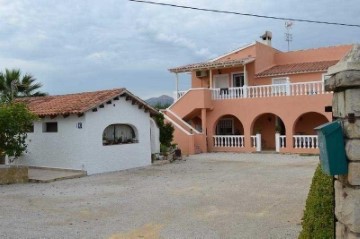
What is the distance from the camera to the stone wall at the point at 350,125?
132 inches

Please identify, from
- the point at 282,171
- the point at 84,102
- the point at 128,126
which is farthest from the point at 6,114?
the point at 282,171

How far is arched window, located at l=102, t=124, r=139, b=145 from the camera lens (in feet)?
58.1

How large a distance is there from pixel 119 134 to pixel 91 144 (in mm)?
2170

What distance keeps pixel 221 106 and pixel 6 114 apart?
13379 millimetres

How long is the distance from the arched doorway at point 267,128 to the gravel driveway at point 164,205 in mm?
8592

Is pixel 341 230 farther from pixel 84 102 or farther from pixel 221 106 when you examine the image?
pixel 221 106

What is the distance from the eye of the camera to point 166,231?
745cm

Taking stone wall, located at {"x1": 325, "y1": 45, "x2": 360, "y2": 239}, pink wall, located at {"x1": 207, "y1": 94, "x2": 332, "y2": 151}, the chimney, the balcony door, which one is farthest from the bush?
the chimney

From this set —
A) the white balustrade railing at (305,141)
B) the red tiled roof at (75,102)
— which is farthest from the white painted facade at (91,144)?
the white balustrade railing at (305,141)

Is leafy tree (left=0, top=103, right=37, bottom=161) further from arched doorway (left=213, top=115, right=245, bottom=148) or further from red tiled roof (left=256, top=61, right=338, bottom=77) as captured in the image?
red tiled roof (left=256, top=61, right=338, bottom=77)

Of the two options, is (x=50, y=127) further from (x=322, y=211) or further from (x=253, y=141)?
(x=322, y=211)

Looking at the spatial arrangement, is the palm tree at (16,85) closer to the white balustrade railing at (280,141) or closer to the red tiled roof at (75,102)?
the red tiled roof at (75,102)

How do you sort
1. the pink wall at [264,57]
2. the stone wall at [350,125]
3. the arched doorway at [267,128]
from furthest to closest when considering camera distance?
1. the pink wall at [264,57]
2. the arched doorway at [267,128]
3. the stone wall at [350,125]

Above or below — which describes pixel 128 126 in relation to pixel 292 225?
above
